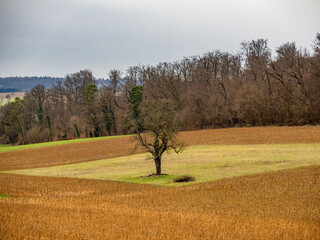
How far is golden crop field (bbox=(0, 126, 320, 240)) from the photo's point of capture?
14.7m

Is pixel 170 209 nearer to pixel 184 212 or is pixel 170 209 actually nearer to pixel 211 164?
pixel 184 212

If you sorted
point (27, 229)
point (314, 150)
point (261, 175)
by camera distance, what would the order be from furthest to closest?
point (314, 150) → point (261, 175) → point (27, 229)

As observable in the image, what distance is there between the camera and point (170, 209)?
2111 centimetres

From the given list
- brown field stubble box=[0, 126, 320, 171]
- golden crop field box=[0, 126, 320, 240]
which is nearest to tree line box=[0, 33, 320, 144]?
brown field stubble box=[0, 126, 320, 171]

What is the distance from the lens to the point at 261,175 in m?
31.9

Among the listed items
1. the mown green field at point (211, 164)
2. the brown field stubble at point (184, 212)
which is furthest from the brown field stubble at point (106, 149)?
the brown field stubble at point (184, 212)

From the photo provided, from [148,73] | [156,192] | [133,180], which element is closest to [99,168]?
[133,180]

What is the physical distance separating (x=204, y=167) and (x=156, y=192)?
42.7 ft

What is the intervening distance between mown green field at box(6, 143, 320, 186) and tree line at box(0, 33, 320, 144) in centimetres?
2172

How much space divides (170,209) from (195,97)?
79.3 metres

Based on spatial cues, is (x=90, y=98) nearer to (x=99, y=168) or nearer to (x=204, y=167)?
(x=99, y=168)

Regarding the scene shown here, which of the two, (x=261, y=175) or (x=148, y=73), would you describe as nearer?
(x=261, y=175)

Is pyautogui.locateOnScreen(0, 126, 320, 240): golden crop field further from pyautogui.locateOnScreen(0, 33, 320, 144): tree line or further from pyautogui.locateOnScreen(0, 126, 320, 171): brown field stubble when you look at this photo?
pyautogui.locateOnScreen(0, 33, 320, 144): tree line

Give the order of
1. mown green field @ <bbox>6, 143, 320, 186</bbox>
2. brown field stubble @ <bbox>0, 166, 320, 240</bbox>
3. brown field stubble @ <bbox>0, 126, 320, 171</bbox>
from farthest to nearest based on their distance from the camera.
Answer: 1. brown field stubble @ <bbox>0, 126, 320, 171</bbox>
2. mown green field @ <bbox>6, 143, 320, 186</bbox>
3. brown field stubble @ <bbox>0, 166, 320, 240</bbox>
